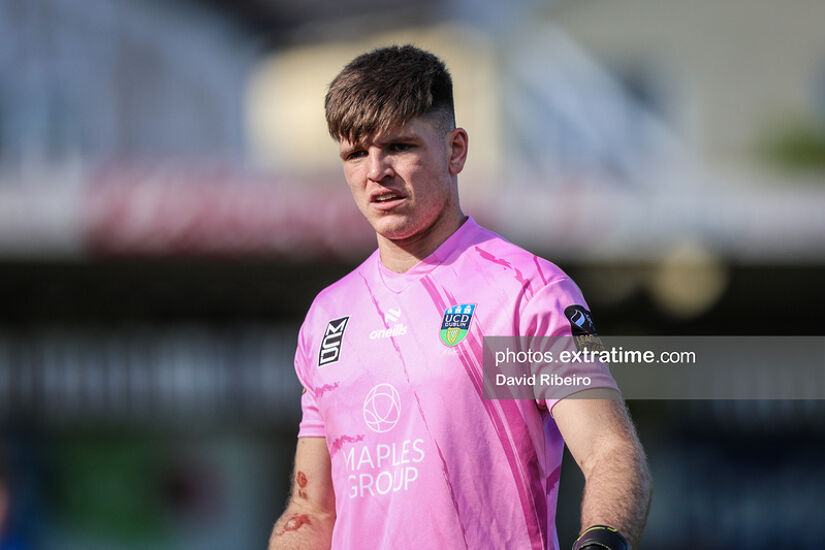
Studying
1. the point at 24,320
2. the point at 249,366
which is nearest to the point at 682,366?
the point at 249,366

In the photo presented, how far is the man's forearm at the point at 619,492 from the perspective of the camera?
2.51 metres

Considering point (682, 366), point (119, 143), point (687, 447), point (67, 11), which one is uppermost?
point (67, 11)

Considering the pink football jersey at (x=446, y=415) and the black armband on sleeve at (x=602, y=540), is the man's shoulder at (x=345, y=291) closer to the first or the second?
the pink football jersey at (x=446, y=415)

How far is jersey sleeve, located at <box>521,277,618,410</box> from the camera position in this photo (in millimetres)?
2684

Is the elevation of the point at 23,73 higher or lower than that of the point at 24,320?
higher

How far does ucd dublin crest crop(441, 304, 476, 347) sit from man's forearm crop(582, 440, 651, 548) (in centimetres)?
46

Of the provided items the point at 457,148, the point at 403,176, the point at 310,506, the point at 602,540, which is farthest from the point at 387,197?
the point at 602,540

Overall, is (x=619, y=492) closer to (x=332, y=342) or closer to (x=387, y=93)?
(x=332, y=342)

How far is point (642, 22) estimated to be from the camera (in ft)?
57.6

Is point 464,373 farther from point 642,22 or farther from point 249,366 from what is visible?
point 642,22

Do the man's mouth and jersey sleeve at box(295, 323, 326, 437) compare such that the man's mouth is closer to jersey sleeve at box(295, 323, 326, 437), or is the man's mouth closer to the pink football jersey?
the pink football jersey

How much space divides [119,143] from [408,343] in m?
12.5

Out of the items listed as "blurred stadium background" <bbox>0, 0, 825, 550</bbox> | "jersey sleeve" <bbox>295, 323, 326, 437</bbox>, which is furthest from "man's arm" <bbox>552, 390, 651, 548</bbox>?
"blurred stadium background" <bbox>0, 0, 825, 550</bbox>

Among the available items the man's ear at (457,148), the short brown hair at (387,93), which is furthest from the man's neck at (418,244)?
the short brown hair at (387,93)
